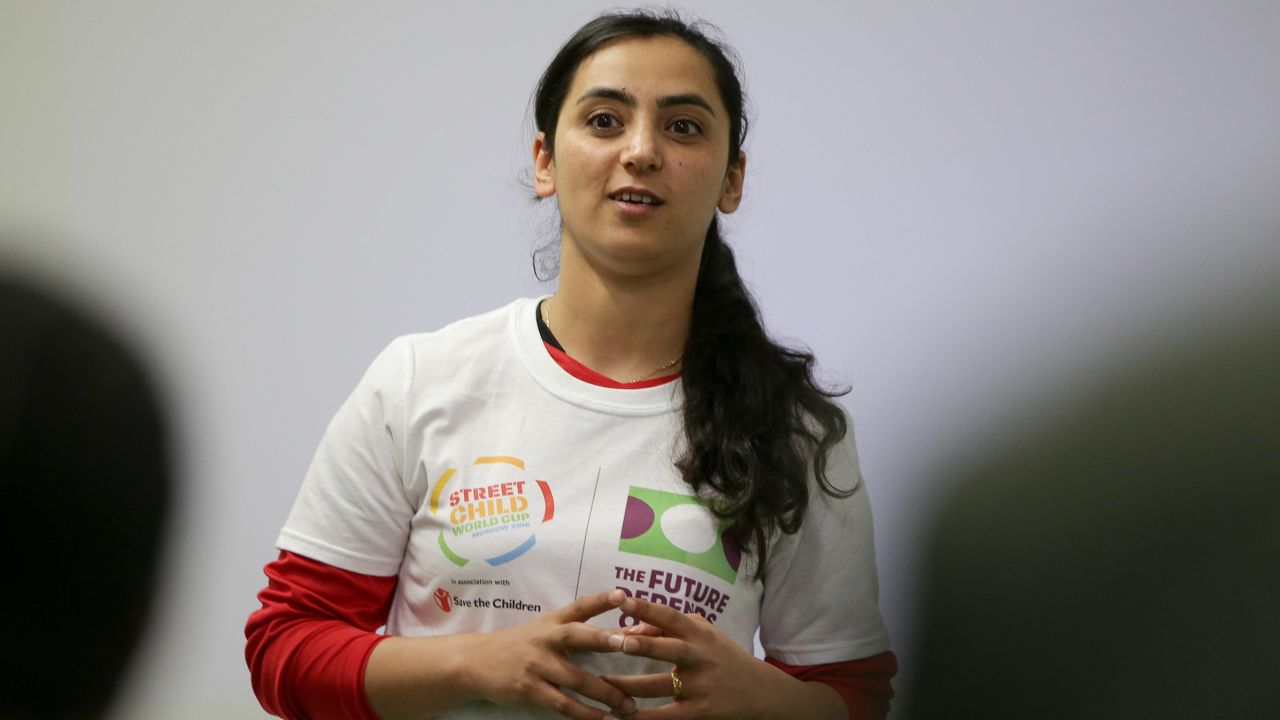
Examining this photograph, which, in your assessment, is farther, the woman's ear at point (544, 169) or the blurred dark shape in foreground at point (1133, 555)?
the woman's ear at point (544, 169)

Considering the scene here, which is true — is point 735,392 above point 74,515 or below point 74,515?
above

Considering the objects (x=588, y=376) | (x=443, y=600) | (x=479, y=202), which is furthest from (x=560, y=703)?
(x=479, y=202)

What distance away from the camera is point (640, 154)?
3.09ft

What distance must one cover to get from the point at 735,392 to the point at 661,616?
0.69 ft

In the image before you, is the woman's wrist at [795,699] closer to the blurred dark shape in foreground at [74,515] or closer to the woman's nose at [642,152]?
the woman's nose at [642,152]

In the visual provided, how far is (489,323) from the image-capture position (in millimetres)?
1035

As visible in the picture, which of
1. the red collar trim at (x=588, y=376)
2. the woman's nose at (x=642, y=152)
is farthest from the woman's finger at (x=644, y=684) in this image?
the woman's nose at (x=642, y=152)

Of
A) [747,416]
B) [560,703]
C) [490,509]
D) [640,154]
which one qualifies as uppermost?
[640,154]

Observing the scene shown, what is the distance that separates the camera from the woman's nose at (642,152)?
3.09 ft

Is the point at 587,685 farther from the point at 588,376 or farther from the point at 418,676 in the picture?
the point at 588,376

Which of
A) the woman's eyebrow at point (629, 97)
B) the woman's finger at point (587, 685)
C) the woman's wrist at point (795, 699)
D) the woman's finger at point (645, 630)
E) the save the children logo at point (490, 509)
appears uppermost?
the woman's eyebrow at point (629, 97)

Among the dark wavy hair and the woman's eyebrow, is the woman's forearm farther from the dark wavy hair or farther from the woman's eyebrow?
the woman's eyebrow

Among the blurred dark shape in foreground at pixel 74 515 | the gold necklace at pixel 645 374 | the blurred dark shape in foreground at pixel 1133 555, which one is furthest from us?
the blurred dark shape in foreground at pixel 74 515

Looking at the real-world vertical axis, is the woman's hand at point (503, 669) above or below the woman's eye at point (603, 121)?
below
